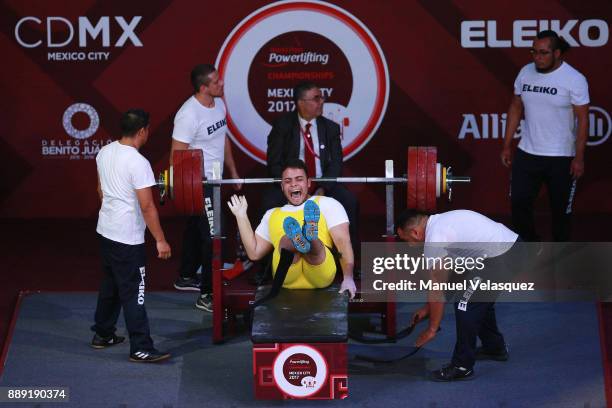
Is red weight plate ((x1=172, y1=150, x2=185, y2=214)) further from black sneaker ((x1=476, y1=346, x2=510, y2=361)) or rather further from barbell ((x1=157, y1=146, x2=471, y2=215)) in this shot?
black sneaker ((x1=476, y1=346, x2=510, y2=361))

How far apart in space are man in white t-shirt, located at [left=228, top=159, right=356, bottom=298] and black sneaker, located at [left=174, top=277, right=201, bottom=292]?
139 cm

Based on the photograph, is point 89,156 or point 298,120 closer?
point 298,120

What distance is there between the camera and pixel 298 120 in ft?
27.6

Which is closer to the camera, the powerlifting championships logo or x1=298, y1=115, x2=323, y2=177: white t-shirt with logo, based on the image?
x1=298, y1=115, x2=323, y2=177: white t-shirt with logo

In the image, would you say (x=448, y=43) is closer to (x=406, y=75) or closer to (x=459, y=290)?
(x=406, y=75)

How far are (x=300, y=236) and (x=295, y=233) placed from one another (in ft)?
0.11

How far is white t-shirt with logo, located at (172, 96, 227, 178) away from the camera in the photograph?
7992 mm

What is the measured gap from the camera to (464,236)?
6.57 metres

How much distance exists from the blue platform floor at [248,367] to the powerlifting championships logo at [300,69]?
7.76 ft

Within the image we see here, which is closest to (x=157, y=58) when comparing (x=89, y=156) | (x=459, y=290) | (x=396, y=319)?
(x=89, y=156)

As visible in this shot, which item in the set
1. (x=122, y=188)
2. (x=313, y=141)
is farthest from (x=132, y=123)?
(x=313, y=141)

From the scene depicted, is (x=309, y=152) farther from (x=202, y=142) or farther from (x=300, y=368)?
(x=300, y=368)

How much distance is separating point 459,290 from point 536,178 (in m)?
2.17

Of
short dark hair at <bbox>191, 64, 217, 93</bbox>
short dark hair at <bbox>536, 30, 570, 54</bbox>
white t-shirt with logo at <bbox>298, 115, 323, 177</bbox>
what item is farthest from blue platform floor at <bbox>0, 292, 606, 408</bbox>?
short dark hair at <bbox>536, 30, 570, 54</bbox>
